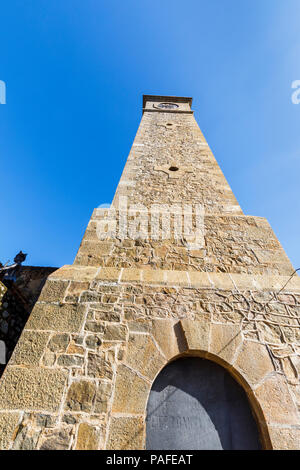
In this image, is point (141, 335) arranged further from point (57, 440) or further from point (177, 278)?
point (57, 440)

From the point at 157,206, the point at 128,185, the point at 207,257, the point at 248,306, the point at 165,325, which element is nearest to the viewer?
the point at 165,325

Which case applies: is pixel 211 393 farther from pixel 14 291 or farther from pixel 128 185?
pixel 128 185

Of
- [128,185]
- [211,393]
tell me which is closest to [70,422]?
[211,393]

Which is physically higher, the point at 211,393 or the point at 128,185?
the point at 128,185

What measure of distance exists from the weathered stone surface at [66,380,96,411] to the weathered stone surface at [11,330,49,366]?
0.50 metres

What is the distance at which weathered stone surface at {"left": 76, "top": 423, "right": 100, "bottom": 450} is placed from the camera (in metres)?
1.79

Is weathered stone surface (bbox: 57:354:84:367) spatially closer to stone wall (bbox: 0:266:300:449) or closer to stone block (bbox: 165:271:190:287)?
stone wall (bbox: 0:266:300:449)

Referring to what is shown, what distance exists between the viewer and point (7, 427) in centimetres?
182

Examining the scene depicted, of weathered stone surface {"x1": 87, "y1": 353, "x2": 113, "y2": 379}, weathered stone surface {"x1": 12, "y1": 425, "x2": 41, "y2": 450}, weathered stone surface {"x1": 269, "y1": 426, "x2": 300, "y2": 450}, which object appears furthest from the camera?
weathered stone surface {"x1": 87, "y1": 353, "x2": 113, "y2": 379}

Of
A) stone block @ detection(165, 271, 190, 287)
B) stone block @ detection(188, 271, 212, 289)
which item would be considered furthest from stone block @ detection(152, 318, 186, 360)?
stone block @ detection(188, 271, 212, 289)

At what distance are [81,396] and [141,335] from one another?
82 cm

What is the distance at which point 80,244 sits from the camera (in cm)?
356

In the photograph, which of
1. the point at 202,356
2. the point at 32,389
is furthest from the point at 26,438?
the point at 202,356

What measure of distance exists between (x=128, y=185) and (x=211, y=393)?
430 cm
